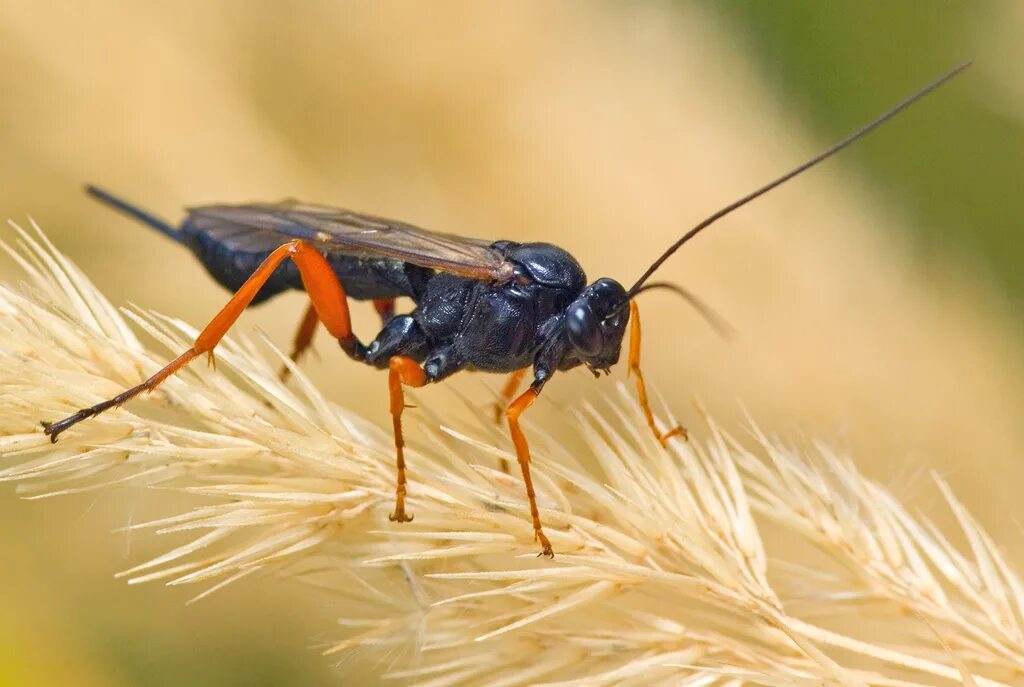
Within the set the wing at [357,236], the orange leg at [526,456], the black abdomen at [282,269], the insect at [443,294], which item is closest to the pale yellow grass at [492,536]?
the orange leg at [526,456]

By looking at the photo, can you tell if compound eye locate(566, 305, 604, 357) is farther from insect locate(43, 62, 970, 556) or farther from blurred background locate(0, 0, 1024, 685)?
blurred background locate(0, 0, 1024, 685)

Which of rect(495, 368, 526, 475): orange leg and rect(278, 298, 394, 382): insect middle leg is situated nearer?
rect(495, 368, 526, 475): orange leg

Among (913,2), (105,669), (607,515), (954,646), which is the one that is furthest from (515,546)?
(913,2)

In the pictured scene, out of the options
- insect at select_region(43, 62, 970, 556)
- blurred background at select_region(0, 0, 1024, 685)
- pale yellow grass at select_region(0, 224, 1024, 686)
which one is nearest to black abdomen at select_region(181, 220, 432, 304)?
insect at select_region(43, 62, 970, 556)

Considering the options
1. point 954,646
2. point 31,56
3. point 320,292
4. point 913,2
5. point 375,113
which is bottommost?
point 954,646

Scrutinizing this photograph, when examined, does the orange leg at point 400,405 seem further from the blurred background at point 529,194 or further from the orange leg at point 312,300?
the blurred background at point 529,194

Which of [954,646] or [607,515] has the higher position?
[607,515]

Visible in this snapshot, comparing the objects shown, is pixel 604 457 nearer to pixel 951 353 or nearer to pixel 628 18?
pixel 951 353
